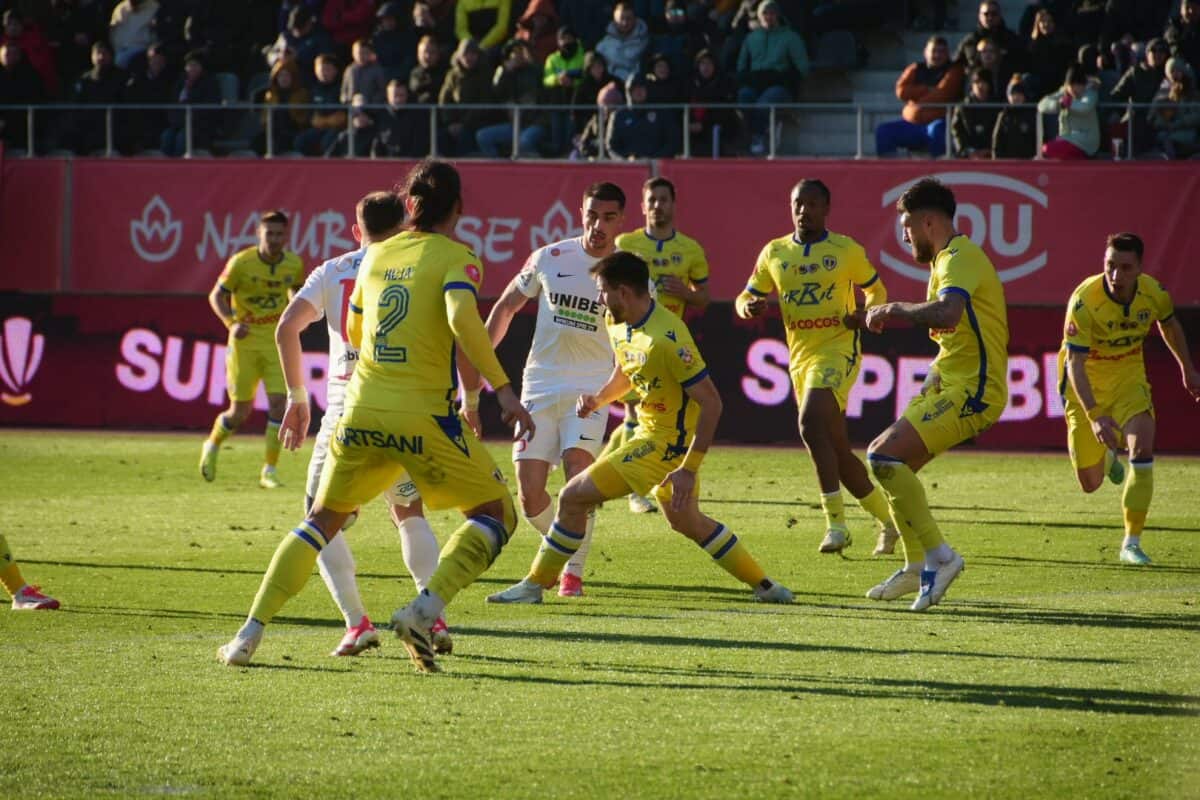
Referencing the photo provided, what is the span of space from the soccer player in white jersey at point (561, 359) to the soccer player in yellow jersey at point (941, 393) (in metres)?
1.78

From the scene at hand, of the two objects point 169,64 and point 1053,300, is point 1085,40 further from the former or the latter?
point 169,64

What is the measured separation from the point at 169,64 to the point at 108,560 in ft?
46.3

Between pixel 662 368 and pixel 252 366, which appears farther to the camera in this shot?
pixel 252 366

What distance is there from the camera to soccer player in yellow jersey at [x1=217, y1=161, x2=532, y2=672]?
25.1ft

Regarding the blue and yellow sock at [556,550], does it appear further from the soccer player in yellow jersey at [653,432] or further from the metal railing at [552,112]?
the metal railing at [552,112]

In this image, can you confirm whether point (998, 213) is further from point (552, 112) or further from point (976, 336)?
point (976, 336)

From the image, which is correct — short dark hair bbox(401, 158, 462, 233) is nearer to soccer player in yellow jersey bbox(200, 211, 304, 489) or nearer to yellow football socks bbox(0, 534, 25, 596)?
yellow football socks bbox(0, 534, 25, 596)

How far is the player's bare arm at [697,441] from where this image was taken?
352 inches

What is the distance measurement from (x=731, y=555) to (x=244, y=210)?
46.9 ft

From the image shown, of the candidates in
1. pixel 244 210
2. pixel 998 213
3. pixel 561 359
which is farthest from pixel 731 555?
pixel 244 210

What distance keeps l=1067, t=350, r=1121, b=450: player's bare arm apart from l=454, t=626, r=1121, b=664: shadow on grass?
3745mm

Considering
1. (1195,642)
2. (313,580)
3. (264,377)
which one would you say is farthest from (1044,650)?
(264,377)

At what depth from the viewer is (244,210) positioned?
22.7 metres

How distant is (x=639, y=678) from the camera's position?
25.8 ft
